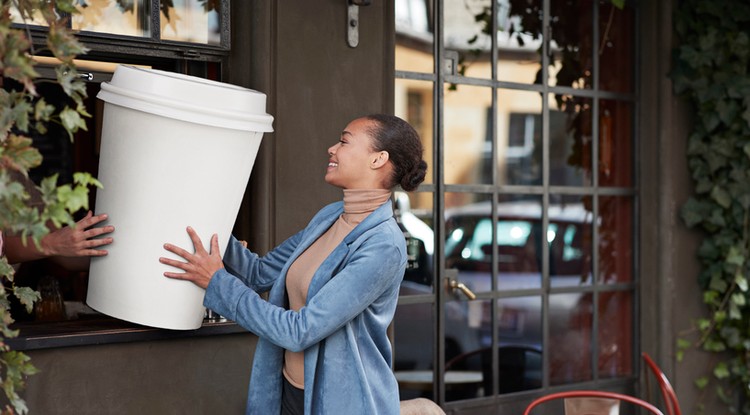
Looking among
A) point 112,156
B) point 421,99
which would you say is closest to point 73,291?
point 112,156

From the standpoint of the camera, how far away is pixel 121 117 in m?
2.45

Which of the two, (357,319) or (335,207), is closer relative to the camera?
(357,319)

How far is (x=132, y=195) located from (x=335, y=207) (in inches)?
22.1

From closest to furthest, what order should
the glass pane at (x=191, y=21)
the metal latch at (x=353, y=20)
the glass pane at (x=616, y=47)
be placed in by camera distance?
the glass pane at (x=191, y=21)
the metal latch at (x=353, y=20)
the glass pane at (x=616, y=47)

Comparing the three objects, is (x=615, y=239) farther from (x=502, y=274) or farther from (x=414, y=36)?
(x=414, y=36)

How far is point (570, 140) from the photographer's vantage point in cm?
449

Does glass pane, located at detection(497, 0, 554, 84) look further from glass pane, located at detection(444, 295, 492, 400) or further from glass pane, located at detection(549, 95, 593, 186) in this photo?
glass pane, located at detection(444, 295, 492, 400)

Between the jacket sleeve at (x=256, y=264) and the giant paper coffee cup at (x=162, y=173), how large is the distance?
0.18 m

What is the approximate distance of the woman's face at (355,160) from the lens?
2494 mm

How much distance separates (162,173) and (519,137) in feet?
7.32

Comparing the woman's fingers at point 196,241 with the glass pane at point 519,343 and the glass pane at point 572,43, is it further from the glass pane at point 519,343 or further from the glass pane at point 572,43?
the glass pane at point 572,43

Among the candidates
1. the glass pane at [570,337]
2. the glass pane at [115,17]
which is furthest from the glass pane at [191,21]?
the glass pane at [570,337]

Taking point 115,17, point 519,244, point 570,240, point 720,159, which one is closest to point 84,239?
point 115,17

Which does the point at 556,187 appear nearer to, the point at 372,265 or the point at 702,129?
the point at 702,129
